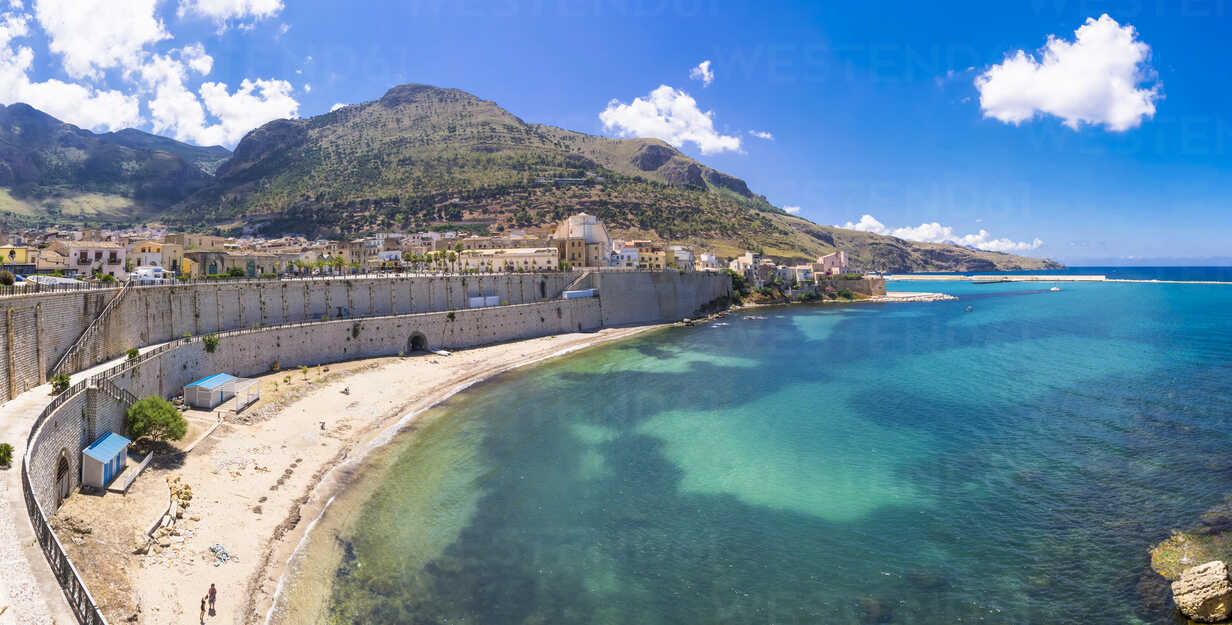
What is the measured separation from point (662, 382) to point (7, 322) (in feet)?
105

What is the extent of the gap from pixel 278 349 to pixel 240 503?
20.5 m

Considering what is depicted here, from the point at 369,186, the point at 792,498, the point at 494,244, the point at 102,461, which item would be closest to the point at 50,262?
the point at 102,461

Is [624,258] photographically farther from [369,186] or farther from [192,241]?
[369,186]

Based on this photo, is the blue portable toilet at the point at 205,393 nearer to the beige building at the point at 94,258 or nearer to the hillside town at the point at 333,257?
the hillside town at the point at 333,257

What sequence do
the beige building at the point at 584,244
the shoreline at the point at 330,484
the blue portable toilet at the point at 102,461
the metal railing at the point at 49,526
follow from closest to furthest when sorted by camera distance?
the metal railing at the point at 49,526 < the shoreline at the point at 330,484 < the blue portable toilet at the point at 102,461 < the beige building at the point at 584,244

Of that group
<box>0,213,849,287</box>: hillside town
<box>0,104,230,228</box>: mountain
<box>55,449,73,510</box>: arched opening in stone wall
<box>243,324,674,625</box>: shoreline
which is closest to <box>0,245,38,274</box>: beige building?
<box>0,213,849,287</box>: hillside town

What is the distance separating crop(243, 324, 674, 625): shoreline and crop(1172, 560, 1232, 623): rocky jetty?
21.7 m

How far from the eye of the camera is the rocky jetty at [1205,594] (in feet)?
44.7

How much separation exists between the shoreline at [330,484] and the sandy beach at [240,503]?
5 cm

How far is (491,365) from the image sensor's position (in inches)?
1693

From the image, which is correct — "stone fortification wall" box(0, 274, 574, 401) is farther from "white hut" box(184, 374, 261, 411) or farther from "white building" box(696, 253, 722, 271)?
"white building" box(696, 253, 722, 271)

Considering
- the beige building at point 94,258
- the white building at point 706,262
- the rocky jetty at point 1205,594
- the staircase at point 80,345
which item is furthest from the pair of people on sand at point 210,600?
the white building at point 706,262

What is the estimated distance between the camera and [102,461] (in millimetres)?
17250

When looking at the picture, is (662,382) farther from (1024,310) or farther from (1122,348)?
(1024,310)
